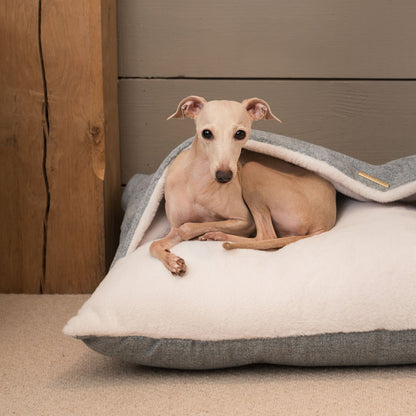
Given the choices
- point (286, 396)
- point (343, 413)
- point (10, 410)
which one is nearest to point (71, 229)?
point (10, 410)

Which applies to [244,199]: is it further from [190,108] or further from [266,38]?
[266,38]

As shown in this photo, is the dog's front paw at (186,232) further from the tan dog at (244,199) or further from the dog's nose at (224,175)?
the dog's nose at (224,175)

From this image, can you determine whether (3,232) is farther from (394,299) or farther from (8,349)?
(394,299)

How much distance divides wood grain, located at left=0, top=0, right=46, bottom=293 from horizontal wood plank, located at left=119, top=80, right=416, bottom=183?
352mm

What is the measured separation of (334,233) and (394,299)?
0.23 metres

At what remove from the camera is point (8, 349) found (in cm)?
130

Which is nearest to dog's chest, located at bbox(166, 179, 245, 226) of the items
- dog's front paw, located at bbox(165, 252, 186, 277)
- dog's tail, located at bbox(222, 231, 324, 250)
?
dog's tail, located at bbox(222, 231, 324, 250)

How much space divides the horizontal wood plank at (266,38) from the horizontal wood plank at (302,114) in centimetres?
4

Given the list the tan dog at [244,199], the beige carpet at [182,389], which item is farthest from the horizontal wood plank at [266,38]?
the beige carpet at [182,389]

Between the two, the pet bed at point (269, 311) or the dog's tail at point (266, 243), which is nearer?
the pet bed at point (269, 311)

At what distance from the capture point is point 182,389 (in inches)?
42.6

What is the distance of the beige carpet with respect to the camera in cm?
Result: 99

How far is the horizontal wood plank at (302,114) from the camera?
1.97m

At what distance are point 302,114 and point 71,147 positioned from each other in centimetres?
80
